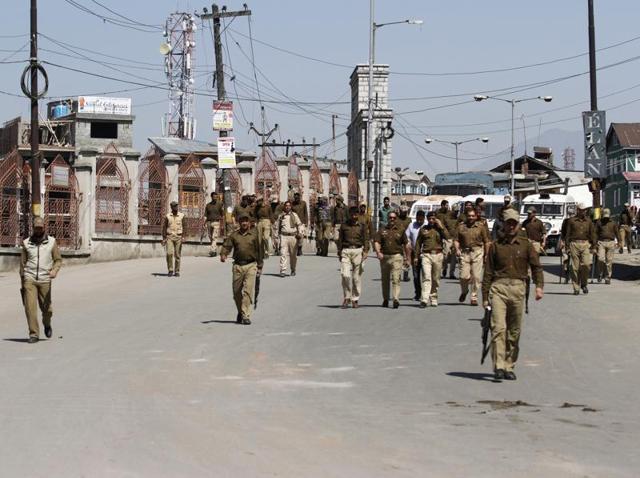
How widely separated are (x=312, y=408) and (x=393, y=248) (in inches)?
430

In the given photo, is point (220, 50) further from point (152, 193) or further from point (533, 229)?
point (533, 229)

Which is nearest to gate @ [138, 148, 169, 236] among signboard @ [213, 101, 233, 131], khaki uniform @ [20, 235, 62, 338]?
signboard @ [213, 101, 233, 131]

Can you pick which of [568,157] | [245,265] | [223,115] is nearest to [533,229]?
[245,265]

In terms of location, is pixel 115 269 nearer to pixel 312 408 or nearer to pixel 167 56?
pixel 312 408

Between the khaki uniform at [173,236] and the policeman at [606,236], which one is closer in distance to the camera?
the policeman at [606,236]

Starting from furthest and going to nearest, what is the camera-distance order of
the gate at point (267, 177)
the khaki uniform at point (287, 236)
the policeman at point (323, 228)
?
1. the gate at point (267, 177)
2. the policeman at point (323, 228)
3. the khaki uniform at point (287, 236)

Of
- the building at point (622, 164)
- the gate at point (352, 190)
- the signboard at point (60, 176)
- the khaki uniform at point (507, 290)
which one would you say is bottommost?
the khaki uniform at point (507, 290)

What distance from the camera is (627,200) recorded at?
310ft

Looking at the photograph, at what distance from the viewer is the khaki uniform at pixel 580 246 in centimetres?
2562

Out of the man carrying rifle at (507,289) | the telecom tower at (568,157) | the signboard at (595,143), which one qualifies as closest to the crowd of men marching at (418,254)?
the man carrying rifle at (507,289)

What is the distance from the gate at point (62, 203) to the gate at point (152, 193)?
2.67 metres

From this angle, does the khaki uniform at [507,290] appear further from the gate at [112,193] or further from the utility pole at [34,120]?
the gate at [112,193]

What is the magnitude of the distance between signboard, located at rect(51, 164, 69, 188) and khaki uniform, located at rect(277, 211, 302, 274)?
6.32 m

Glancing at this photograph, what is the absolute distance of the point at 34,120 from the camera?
3269 centimetres
